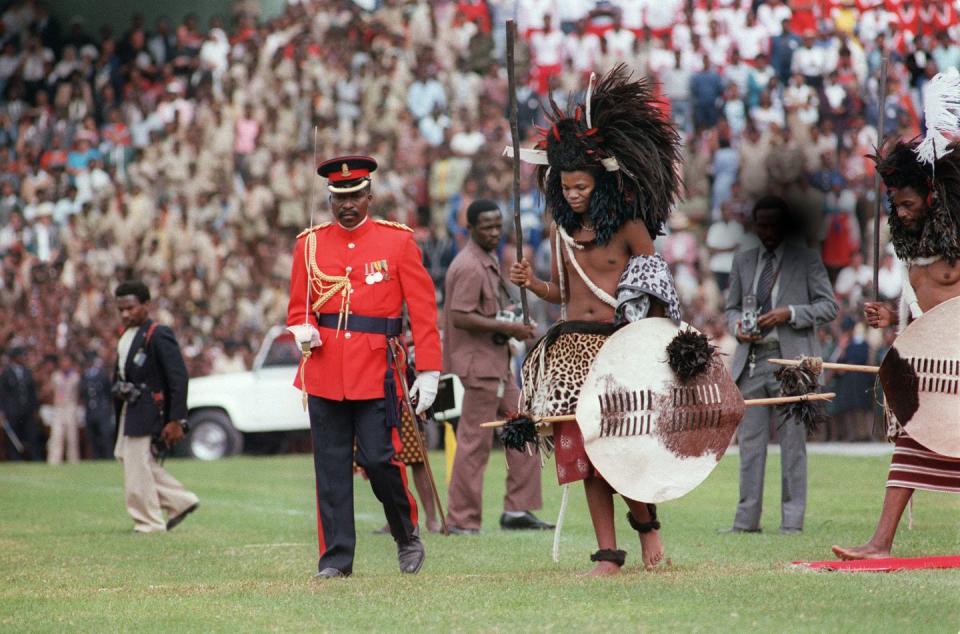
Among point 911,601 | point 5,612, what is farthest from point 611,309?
point 5,612

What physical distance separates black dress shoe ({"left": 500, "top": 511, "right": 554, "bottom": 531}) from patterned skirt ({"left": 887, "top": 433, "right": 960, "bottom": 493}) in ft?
12.8

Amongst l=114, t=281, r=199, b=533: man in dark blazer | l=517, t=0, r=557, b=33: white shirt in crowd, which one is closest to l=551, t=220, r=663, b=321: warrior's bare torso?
l=114, t=281, r=199, b=533: man in dark blazer

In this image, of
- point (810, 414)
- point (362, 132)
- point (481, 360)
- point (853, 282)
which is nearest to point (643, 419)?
point (810, 414)

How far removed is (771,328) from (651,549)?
12.3 ft

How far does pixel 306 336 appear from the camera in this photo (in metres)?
9.50

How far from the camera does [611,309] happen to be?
9.08m

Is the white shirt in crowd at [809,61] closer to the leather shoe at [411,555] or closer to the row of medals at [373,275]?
the row of medals at [373,275]

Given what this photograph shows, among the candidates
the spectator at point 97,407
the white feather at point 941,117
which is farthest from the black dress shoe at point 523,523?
the spectator at point 97,407

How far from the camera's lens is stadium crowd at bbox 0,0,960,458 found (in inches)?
987

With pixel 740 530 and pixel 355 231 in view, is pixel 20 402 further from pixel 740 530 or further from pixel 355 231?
pixel 355 231

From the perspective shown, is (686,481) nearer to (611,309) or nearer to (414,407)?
(611,309)

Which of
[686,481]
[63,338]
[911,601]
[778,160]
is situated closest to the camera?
[911,601]

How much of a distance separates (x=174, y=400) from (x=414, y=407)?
409cm

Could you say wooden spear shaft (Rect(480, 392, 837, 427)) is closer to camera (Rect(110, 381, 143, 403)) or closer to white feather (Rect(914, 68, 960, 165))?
white feather (Rect(914, 68, 960, 165))
